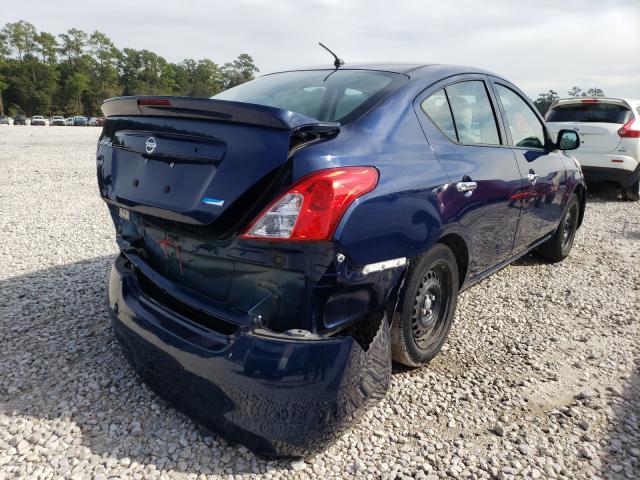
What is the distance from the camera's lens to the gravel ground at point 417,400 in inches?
76.8

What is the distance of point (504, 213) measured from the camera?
316 cm

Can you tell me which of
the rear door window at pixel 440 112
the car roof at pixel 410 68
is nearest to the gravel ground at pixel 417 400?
A: the rear door window at pixel 440 112

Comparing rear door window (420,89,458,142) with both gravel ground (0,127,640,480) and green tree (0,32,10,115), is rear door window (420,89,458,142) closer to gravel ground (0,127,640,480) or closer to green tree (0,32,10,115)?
gravel ground (0,127,640,480)

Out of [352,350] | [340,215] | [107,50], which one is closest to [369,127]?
[340,215]

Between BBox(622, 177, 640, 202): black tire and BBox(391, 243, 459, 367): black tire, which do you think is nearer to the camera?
BBox(391, 243, 459, 367): black tire

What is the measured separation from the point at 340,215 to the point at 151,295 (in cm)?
107

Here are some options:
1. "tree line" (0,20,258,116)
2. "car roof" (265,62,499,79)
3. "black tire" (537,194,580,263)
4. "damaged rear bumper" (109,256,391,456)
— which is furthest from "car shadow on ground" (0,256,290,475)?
"tree line" (0,20,258,116)

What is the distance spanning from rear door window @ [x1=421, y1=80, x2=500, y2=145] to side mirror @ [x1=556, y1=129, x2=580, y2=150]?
3.72 ft

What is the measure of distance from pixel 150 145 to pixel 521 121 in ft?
9.49

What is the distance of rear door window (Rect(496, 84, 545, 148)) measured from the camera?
11.5 ft

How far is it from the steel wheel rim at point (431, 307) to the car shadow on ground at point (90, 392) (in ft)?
3.33

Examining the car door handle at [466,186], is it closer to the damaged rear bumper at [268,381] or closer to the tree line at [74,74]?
the damaged rear bumper at [268,381]

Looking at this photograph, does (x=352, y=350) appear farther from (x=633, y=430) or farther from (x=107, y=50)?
(x=107, y=50)

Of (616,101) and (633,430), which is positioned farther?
(616,101)
